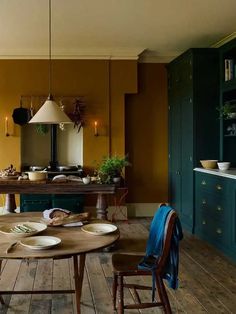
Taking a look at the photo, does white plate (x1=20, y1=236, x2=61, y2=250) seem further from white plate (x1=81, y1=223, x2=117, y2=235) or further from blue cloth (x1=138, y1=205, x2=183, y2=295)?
blue cloth (x1=138, y1=205, x2=183, y2=295)

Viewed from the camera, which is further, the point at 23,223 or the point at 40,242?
the point at 23,223

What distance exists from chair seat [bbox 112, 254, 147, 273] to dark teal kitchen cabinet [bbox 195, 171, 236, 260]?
5.71 ft

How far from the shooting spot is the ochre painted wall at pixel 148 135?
7047mm

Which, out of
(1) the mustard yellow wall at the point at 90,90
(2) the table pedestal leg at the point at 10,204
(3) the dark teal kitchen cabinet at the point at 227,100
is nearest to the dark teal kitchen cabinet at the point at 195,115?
(3) the dark teal kitchen cabinet at the point at 227,100

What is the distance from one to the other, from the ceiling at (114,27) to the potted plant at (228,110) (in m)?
1.02

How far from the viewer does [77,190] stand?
15.4 feet

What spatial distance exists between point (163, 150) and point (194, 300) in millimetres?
3970

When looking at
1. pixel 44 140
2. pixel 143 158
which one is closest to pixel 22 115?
pixel 44 140

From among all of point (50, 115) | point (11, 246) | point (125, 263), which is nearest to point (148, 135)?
point (50, 115)

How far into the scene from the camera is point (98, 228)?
2.73 metres

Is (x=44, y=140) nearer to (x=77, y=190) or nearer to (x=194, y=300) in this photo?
(x=77, y=190)

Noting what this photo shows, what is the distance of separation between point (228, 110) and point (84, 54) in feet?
9.04

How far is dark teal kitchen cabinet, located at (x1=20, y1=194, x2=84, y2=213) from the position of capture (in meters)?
6.23

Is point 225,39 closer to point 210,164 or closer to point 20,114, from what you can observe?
point 210,164
